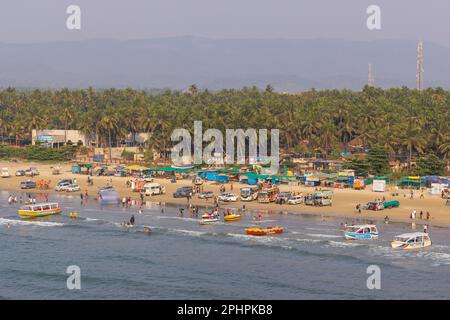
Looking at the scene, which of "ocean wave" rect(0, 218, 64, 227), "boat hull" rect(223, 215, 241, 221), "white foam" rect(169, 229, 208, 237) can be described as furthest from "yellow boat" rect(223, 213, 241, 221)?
"ocean wave" rect(0, 218, 64, 227)

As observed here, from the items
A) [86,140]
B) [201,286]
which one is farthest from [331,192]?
[86,140]

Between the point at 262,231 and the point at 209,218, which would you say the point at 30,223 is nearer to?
the point at 209,218

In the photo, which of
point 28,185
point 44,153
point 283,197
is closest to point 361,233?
point 283,197

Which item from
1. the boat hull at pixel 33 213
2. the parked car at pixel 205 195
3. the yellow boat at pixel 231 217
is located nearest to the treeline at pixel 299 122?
the parked car at pixel 205 195

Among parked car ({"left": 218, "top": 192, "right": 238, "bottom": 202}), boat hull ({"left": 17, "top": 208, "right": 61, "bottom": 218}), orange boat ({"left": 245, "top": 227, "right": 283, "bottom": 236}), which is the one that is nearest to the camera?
orange boat ({"left": 245, "top": 227, "right": 283, "bottom": 236})

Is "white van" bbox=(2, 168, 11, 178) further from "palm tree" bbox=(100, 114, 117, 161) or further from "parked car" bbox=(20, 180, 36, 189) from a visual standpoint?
"palm tree" bbox=(100, 114, 117, 161)
